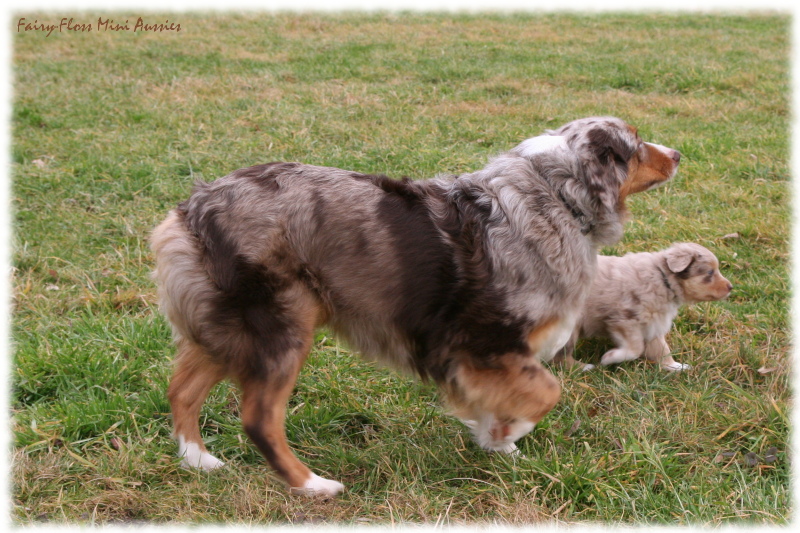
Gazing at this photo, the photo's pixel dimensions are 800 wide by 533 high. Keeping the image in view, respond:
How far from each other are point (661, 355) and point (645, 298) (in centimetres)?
37

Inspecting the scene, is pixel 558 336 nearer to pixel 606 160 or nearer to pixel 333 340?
pixel 606 160

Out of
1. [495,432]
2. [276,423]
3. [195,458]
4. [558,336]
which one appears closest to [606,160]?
[558,336]

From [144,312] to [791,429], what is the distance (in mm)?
3982

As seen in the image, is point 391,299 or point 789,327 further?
point 789,327

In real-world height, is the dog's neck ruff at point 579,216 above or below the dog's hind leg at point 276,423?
above

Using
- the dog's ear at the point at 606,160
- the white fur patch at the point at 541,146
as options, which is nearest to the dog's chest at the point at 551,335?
the dog's ear at the point at 606,160

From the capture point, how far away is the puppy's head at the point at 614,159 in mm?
3787

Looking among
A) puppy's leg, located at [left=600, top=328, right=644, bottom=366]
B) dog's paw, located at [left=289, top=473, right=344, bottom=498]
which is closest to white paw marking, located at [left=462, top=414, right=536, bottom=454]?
dog's paw, located at [left=289, top=473, right=344, bottom=498]

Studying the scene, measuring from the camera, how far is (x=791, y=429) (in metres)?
3.83

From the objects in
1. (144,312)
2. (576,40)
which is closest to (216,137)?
(144,312)

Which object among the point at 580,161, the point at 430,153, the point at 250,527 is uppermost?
the point at 580,161

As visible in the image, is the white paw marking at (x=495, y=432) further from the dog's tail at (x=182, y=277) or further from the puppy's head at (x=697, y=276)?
the puppy's head at (x=697, y=276)

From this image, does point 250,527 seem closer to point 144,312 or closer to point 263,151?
point 144,312

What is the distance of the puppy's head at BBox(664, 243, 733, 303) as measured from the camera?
4.89 metres
